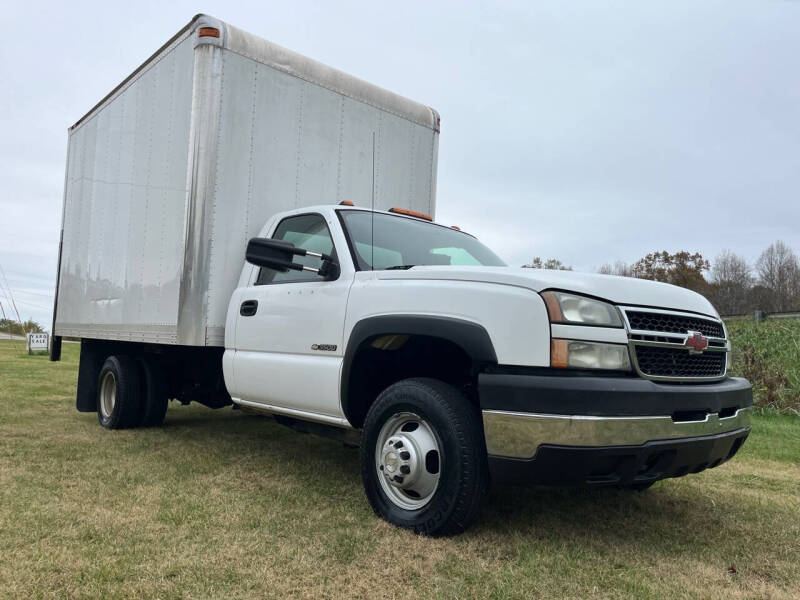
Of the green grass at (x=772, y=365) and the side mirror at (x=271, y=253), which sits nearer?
the side mirror at (x=271, y=253)

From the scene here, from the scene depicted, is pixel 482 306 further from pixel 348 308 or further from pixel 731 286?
pixel 731 286

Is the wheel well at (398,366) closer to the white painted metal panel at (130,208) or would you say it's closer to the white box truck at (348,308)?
the white box truck at (348,308)

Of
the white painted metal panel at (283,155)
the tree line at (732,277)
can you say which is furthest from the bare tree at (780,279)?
the white painted metal panel at (283,155)

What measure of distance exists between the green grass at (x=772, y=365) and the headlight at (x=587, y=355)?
661 cm

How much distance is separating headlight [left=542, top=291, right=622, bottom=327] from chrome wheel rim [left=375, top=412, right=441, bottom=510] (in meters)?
0.93

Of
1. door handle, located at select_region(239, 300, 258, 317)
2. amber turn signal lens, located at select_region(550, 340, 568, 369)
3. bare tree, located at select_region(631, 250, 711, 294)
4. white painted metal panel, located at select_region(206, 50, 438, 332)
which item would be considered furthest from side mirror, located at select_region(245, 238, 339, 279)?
bare tree, located at select_region(631, 250, 711, 294)

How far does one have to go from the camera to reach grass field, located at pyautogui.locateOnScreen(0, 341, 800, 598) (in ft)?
9.09

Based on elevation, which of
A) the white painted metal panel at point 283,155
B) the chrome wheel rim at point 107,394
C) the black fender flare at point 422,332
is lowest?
the chrome wheel rim at point 107,394

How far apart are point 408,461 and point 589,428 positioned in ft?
3.39

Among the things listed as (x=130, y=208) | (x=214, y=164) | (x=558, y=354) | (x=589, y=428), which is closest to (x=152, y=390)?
(x=130, y=208)

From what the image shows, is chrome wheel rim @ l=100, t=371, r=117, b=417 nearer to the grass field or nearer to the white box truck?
the white box truck

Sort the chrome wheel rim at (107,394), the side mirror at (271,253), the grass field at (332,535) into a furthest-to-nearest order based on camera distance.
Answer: the chrome wheel rim at (107,394) < the side mirror at (271,253) < the grass field at (332,535)

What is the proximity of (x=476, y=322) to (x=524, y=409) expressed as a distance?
51 centimetres

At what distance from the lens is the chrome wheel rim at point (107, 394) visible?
Answer: 684 cm
